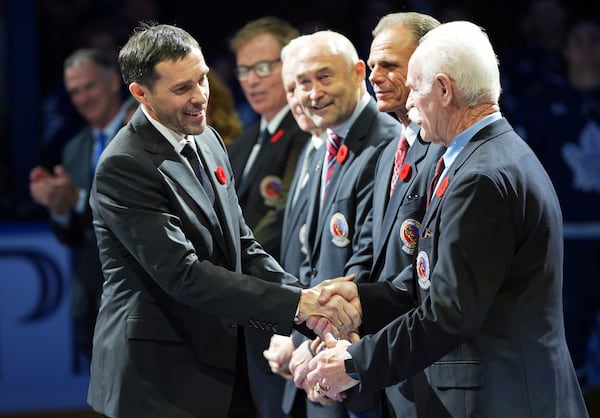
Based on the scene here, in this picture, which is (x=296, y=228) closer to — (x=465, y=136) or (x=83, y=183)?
(x=465, y=136)

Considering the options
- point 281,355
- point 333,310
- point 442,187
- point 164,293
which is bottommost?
point 281,355

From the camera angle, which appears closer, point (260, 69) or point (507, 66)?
point (260, 69)

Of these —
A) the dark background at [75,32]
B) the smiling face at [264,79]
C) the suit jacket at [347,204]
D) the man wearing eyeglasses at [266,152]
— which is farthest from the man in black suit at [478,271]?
the dark background at [75,32]

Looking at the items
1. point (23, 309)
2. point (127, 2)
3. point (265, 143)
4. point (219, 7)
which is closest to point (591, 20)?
point (219, 7)

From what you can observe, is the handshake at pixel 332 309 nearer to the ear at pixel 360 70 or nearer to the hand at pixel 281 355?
the hand at pixel 281 355

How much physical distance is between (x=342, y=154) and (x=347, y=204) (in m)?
0.22

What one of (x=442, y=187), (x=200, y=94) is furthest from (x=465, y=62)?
(x=200, y=94)

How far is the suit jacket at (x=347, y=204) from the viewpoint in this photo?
3717 mm

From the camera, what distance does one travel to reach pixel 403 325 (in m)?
2.83

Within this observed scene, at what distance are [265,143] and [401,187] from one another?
1.50 meters

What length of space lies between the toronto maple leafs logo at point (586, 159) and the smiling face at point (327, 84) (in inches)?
101

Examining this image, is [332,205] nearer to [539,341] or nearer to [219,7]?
[539,341]

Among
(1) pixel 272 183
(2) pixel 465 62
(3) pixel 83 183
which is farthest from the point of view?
(3) pixel 83 183

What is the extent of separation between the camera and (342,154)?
386 centimetres
